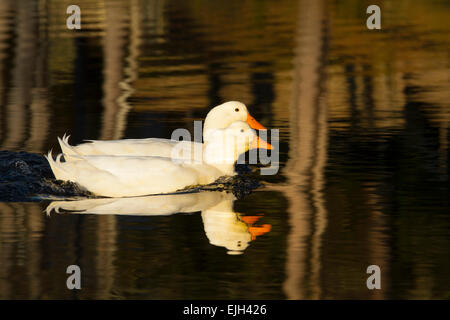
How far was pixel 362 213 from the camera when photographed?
10.4 meters

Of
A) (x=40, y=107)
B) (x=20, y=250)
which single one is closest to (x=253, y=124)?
(x=40, y=107)

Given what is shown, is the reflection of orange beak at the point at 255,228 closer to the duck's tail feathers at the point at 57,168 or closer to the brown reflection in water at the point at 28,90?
the duck's tail feathers at the point at 57,168

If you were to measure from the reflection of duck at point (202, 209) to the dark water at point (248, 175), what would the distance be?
26 mm

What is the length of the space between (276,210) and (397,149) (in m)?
2.98

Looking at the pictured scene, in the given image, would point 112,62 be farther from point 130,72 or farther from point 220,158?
point 220,158

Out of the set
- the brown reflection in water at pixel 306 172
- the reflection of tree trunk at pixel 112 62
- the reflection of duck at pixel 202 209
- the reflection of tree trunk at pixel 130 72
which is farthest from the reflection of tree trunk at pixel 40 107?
the brown reflection in water at pixel 306 172

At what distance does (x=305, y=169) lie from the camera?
40.8ft

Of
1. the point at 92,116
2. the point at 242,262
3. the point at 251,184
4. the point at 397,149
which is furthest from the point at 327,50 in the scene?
the point at 242,262

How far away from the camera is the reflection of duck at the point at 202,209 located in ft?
32.1

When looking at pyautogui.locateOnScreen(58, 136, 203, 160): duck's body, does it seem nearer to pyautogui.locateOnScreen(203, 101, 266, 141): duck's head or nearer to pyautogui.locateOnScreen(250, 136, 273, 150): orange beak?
pyautogui.locateOnScreen(250, 136, 273, 150): orange beak

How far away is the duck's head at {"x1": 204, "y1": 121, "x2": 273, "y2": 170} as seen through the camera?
1230 centimetres

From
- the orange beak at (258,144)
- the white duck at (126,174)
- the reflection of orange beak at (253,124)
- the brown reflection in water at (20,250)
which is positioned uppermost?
the reflection of orange beak at (253,124)

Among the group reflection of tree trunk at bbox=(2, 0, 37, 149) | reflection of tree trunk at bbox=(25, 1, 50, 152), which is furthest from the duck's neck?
reflection of tree trunk at bbox=(2, 0, 37, 149)

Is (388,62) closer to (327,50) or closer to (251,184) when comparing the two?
(327,50)
